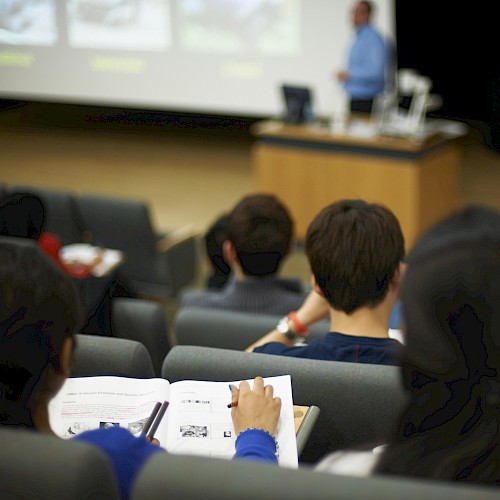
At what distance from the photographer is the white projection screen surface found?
7.55 m

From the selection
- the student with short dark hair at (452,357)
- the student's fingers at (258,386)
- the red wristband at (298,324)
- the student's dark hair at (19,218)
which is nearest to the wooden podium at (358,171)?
the student's dark hair at (19,218)

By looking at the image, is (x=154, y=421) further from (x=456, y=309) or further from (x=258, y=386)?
(x=456, y=309)

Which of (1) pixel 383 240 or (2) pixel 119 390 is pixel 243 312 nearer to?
(1) pixel 383 240

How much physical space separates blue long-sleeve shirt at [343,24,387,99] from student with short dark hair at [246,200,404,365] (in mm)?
4349

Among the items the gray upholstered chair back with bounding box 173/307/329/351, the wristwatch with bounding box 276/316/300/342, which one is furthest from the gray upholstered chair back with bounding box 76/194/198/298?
the wristwatch with bounding box 276/316/300/342

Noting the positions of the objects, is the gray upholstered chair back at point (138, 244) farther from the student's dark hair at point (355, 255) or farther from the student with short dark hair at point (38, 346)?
the student with short dark hair at point (38, 346)

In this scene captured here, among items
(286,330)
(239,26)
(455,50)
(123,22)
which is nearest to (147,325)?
(286,330)

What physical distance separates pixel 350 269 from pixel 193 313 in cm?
75

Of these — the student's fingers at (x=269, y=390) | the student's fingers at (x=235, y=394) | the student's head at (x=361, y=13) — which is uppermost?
the student's head at (x=361, y=13)

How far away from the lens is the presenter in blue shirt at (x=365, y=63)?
6355 mm

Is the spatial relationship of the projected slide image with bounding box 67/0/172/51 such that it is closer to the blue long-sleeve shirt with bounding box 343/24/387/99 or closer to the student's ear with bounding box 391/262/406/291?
the blue long-sleeve shirt with bounding box 343/24/387/99

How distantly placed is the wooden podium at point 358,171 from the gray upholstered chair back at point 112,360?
138 inches

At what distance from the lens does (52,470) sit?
122 cm

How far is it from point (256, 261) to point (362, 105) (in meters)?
3.76
